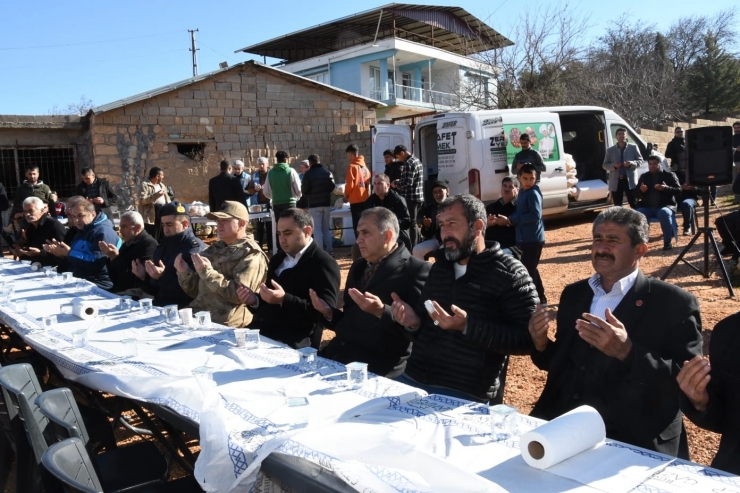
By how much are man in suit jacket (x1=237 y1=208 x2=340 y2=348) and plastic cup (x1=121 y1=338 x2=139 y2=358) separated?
41.3 inches

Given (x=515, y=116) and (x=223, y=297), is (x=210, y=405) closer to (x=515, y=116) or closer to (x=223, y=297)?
(x=223, y=297)

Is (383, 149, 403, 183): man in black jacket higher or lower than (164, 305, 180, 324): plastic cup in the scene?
higher

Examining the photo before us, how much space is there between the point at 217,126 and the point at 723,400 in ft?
47.9

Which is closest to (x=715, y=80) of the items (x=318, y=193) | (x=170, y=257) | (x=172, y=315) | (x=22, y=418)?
(x=318, y=193)

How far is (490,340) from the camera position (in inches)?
118

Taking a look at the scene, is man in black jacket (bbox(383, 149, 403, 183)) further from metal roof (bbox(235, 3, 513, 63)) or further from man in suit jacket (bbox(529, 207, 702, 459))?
metal roof (bbox(235, 3, 513, 63))

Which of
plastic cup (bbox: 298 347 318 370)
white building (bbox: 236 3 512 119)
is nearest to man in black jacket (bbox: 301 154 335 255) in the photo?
plastic cup (bbox: 298 347 318 370)

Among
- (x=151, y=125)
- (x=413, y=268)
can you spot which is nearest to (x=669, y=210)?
(x=413, y=268)

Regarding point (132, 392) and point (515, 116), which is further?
point (515, 116)

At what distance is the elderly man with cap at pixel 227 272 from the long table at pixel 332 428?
110 centimetres

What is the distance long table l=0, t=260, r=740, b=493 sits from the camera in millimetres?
1660

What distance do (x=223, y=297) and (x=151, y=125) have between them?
1152 centimetres

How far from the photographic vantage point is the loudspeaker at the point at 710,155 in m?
7.02

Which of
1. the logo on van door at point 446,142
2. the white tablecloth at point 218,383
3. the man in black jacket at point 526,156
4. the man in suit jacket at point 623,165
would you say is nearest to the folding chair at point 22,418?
the white tablecloth at point 218,383
